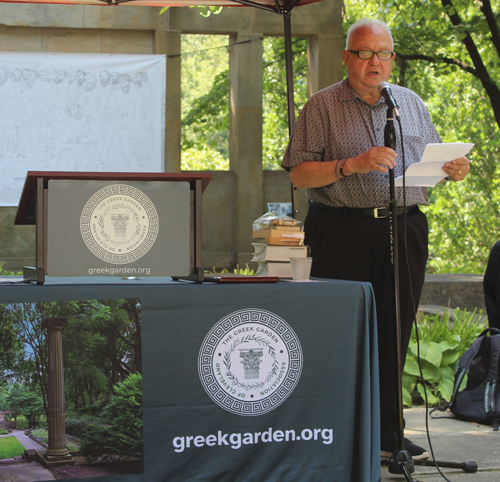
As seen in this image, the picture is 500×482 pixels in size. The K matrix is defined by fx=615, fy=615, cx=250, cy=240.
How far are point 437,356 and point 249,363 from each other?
2.31 meters

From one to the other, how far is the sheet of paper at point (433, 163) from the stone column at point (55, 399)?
1.37 meters

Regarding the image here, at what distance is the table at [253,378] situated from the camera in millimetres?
1938

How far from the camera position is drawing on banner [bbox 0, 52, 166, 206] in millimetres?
7488

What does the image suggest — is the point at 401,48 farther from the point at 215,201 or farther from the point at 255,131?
the point at 215,201

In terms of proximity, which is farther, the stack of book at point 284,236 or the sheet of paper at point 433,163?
the stack of book at point 284,236

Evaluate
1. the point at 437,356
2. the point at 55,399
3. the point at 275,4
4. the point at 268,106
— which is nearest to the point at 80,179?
the point at 55,399

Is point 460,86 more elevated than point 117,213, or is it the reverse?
point 460,86

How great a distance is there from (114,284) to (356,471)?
101 cm

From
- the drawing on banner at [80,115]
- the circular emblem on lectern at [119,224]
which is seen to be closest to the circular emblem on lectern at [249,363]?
the circular emblem on lectern at [119,224]

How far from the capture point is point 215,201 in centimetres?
816

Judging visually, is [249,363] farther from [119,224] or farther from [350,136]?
[350,136]

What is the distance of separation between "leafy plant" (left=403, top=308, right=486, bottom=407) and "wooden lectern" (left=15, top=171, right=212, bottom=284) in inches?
78.5

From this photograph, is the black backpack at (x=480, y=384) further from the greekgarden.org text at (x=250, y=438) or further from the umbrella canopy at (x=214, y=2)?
the umbrella canopy at (x=214, y=2)

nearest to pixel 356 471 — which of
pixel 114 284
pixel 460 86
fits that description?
pixel 114 284
